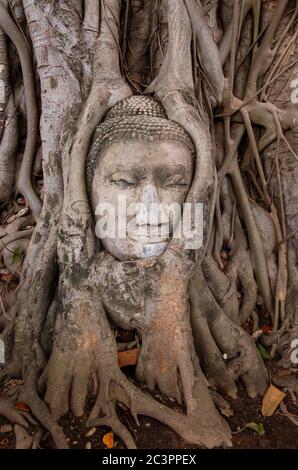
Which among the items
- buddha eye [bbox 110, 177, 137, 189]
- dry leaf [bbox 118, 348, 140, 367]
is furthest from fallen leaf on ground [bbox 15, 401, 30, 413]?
buddha eye [bbox 110, 177, 137, 189]

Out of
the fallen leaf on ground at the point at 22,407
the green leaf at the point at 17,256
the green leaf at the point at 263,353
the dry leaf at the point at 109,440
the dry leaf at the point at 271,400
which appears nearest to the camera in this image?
the dry leaf at the point at 109,440

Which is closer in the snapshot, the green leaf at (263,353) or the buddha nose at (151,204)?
the buddha nose at (151,204)

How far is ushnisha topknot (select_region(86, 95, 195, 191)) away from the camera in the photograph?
214cm

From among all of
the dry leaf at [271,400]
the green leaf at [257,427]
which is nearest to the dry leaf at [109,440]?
the green leaf at [257,427]

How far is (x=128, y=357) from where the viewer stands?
7.31 feet

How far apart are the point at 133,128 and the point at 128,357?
1.31 meters

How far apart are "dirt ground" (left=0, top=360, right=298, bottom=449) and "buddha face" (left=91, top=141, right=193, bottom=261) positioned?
862 millimetres

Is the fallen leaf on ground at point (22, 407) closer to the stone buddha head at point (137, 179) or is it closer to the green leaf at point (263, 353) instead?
the stone buddha head at point (137, 179)

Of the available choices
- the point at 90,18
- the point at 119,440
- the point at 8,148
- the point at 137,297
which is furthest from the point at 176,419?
the point at 90,18

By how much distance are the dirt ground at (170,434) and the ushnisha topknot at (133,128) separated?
1.29 metres

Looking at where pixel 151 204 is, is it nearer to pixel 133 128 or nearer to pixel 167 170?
pixel 167 170

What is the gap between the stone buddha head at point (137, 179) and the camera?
2.13 meters

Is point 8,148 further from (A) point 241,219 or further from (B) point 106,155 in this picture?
(A) point 241,219

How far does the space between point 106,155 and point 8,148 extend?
3.92ft
